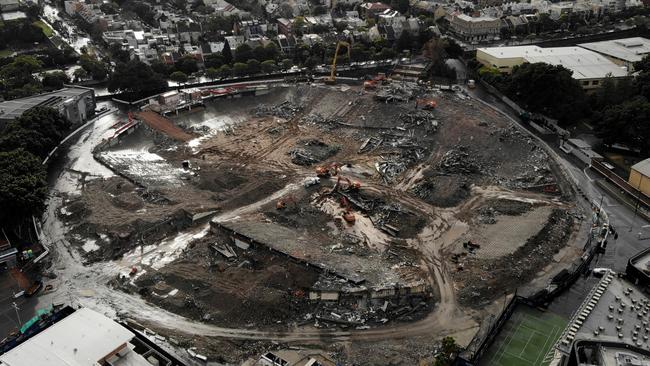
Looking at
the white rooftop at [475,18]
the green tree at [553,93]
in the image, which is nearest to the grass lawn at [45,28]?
the white rooftop at [475,18]

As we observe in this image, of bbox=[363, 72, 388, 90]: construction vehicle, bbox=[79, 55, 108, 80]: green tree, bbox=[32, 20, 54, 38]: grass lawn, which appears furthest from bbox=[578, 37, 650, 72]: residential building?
bbox=[32, 20, 54, 38]: grass lawn

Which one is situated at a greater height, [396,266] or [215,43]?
[215,43]

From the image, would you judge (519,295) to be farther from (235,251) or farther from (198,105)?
(198,105)

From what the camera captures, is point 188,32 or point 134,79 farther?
point 188,32

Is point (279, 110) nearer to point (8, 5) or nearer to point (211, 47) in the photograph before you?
point (211, 47)

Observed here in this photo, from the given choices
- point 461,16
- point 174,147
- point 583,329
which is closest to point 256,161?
point 174,147

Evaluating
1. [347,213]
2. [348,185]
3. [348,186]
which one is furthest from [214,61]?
[347,213]

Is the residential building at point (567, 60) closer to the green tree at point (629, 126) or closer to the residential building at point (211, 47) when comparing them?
the green tree at point (629, 126)

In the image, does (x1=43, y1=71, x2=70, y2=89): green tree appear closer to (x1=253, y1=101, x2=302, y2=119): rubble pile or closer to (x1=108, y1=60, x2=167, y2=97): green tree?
(x1=108, y1=60, x2=167, y2=97): green tree
